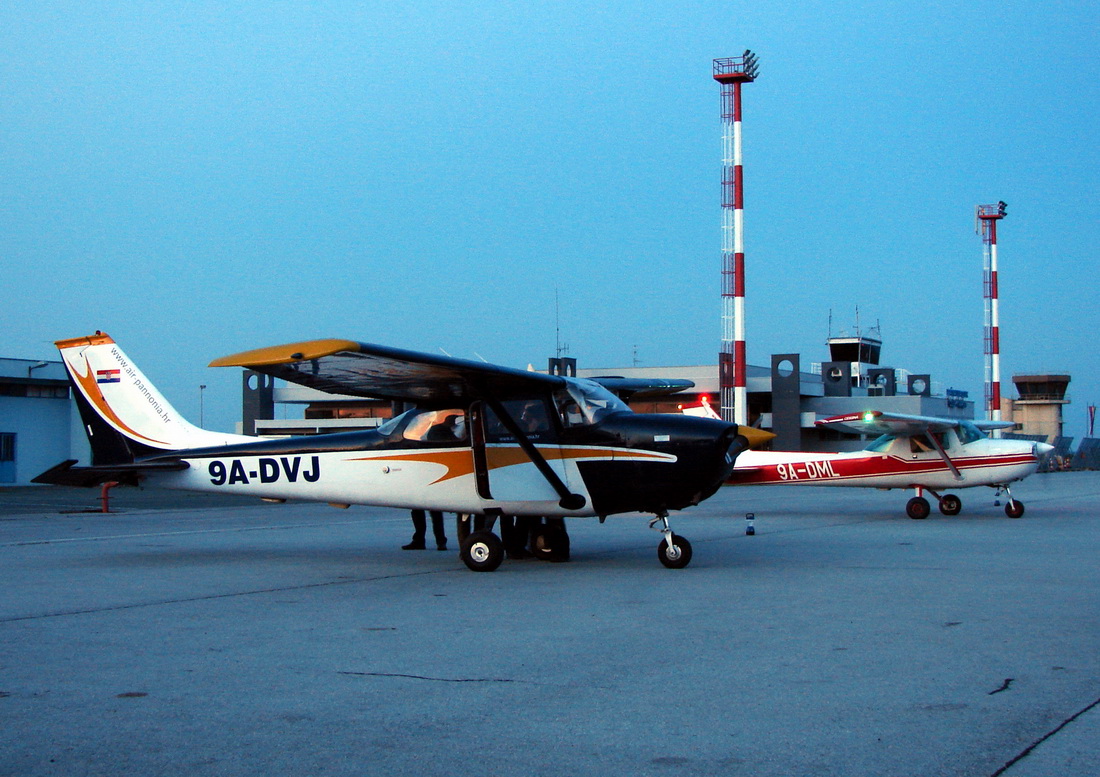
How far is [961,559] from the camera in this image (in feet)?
40.9

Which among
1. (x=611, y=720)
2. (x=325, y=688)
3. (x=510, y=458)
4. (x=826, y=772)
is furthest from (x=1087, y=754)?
(x=510, y=458)

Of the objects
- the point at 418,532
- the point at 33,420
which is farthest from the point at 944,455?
the point at 33,420

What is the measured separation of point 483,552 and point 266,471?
306 cm

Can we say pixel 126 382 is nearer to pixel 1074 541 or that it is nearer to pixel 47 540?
pixel 47 540

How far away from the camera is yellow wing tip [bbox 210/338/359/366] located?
8.70 m

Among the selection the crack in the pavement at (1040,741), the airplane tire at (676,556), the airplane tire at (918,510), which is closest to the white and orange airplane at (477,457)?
the airplane tire at (676,556)

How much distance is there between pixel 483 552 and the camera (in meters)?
11.1

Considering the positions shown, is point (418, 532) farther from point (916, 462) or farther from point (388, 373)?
point (916, 462)

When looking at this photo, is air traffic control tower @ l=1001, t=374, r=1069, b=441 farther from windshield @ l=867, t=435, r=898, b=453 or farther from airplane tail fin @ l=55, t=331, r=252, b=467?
airplane tail fin @ l=55, t=331, r=252, b=467

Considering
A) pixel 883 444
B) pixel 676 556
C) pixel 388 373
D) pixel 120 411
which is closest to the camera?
pixel 388 373

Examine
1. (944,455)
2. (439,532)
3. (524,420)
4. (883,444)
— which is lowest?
(439,532)

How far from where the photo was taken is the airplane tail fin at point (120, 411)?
43.7ft

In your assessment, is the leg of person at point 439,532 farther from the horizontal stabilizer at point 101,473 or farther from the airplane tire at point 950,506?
the airplane tire at point 950,506

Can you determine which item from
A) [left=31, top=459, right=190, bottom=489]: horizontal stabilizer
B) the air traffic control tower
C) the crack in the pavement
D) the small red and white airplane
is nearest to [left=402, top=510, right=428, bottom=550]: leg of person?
[left=31, top=459, right=190, bottom=489]: horizontal stabilizer
